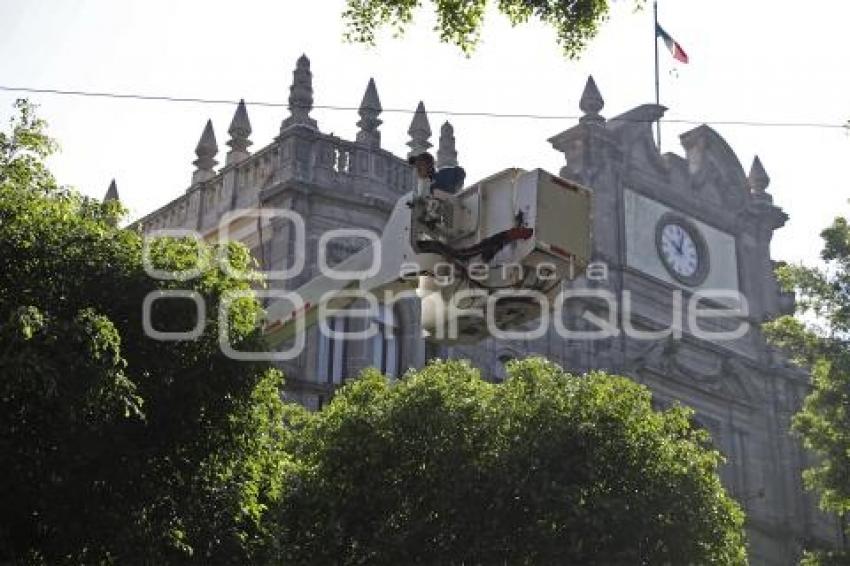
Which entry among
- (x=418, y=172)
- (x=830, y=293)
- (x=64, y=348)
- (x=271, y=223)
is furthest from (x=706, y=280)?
(x=418, y=172)

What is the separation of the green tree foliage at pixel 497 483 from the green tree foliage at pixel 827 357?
21.5ft

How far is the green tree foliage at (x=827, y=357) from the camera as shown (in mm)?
24000

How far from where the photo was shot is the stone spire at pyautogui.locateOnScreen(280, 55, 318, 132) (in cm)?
2756

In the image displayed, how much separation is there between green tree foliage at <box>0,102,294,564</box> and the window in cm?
1096

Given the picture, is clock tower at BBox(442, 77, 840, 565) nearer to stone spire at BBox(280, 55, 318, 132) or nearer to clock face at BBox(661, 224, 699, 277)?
clock face at BBox(661, 224, 699, 277)

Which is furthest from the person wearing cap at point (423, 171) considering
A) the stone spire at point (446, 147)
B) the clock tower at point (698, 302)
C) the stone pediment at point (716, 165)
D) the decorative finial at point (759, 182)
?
the decorative finial at point (759, 182)

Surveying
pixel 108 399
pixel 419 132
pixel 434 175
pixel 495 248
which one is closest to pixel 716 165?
pixel 419 132

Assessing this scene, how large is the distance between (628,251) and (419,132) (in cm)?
741

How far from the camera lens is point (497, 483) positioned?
55.4 feet

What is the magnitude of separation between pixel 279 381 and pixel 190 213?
15317 millimetres

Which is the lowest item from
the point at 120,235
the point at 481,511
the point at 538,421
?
the point at 481,511

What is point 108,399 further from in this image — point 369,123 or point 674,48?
point 674,48

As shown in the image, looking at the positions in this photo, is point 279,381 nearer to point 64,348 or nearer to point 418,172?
point 64,348

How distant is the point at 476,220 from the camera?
24.4 ft
